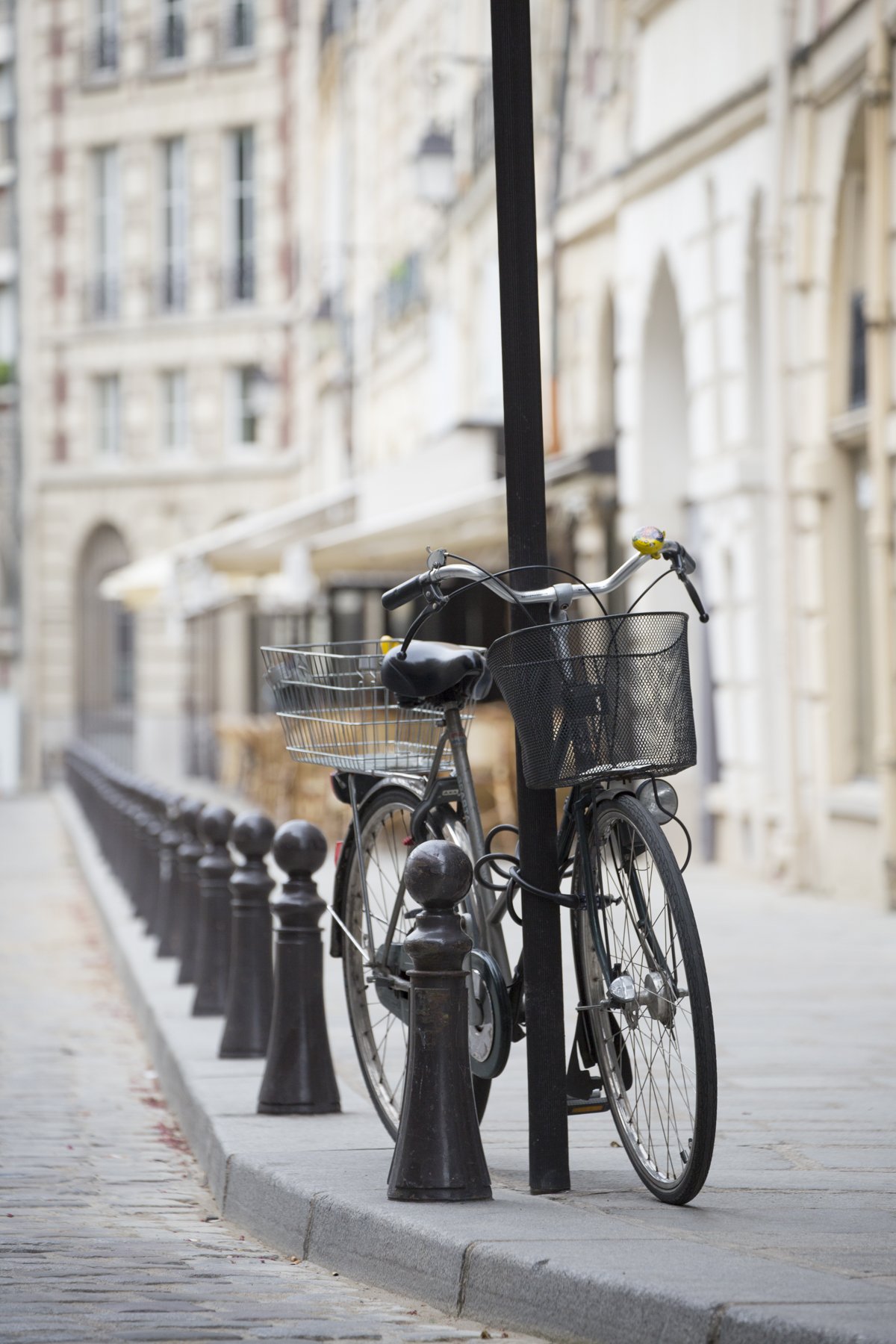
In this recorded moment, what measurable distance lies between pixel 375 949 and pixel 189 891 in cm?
388

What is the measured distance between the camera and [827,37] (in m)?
11.9

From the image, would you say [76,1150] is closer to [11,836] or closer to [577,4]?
[577,4]

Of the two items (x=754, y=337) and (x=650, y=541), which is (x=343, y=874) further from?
(x=754, y=337)

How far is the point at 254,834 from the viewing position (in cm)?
679

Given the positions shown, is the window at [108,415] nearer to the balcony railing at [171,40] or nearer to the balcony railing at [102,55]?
the balcony railing at [102,55]

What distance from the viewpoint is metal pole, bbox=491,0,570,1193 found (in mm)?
4551

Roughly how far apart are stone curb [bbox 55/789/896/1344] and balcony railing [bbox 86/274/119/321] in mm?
35577

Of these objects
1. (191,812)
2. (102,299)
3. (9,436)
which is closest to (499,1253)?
(191,812)

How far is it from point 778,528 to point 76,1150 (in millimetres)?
7548

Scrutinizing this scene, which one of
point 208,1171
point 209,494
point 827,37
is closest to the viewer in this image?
point 208,1171

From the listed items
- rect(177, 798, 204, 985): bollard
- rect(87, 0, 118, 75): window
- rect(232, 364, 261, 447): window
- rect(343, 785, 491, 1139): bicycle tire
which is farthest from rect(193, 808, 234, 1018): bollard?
rect(87, 0, 118, 75): window

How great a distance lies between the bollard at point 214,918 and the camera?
7.68 meters

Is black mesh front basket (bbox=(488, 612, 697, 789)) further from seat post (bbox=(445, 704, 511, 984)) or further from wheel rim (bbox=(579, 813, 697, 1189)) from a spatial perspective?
seat post (bbox=(445, 704, 511, 984))

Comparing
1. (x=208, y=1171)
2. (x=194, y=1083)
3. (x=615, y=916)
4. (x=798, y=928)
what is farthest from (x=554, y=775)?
(x=798, y=928)
